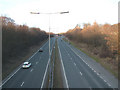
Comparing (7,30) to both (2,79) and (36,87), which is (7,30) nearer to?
(2,79)

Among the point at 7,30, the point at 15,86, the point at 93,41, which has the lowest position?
the point at 15,86

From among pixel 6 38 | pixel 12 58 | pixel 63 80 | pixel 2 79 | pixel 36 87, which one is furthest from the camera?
pixel 12 58

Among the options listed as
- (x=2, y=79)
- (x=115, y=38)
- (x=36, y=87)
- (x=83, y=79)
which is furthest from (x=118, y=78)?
(x=2, y=79)

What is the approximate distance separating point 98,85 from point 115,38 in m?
7.28

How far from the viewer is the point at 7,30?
24031 mm

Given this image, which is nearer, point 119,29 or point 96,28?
point 119,29

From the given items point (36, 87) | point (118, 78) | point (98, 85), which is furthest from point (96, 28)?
point (36, 87)

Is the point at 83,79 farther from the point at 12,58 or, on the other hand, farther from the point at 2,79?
the point at 12,58

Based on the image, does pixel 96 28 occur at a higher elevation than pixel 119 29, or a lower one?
higher

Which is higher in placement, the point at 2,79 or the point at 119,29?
the point at 119,29

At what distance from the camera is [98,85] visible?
1274cm

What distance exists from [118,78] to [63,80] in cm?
720

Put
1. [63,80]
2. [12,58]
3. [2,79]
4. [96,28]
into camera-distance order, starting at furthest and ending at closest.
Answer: [96,28]
[12,58]
[2,79]
[63,80]

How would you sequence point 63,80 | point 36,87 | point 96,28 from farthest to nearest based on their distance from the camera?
point 96,28, point 63,80, point 36,87
